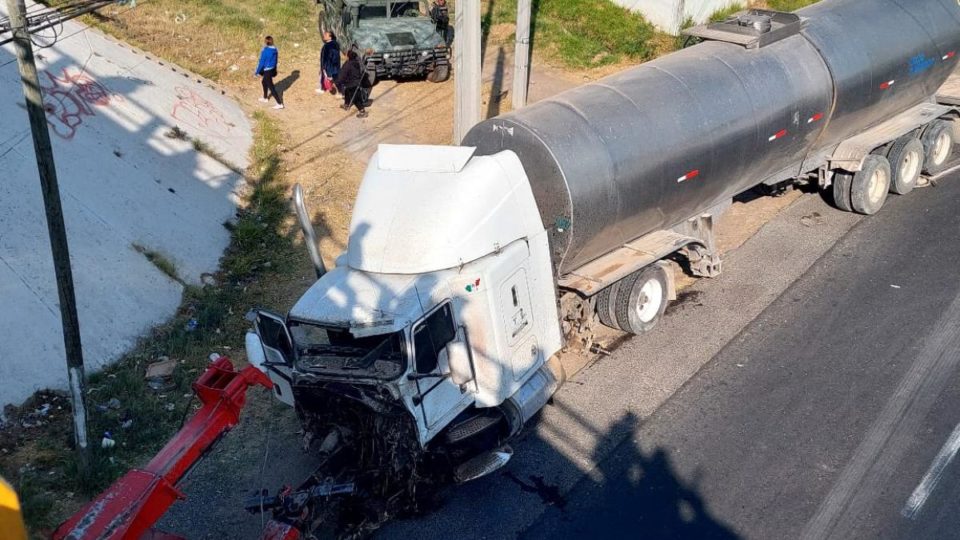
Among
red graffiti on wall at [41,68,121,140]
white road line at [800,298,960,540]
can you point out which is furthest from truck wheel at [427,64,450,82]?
white road line at [800,298,960,540]

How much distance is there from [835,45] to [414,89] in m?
10.1

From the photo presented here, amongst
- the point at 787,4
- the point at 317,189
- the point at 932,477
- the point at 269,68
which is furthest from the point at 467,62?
the point at 787,4

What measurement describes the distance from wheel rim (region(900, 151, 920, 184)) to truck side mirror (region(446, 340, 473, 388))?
927 centimetres

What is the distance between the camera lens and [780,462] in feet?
28.6

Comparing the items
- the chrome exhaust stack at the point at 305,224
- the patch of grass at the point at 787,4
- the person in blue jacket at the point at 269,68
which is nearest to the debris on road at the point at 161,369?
the chrome exhaust stack at the point at 305,224

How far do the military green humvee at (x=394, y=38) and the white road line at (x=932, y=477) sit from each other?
13366 mm

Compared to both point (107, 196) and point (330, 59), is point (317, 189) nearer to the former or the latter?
point (107, 196)

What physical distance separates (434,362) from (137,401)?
408 centimetres

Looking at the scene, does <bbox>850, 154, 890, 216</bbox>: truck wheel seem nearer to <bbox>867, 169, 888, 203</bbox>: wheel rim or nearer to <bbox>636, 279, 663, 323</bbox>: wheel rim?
<bbox>867, 169, 888, 203</bbox>: wheel rim

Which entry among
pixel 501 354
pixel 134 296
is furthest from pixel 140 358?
pixel 501 354

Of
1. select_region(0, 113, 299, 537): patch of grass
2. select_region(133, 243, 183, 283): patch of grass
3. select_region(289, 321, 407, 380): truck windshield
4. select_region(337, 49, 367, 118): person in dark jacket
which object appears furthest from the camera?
select_region(337, 49, 367, 118): person in dark jacket

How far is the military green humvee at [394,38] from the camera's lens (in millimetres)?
18656

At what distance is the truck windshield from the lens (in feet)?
24.1

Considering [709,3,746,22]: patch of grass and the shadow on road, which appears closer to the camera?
the shadow on road
